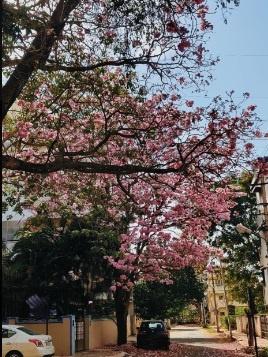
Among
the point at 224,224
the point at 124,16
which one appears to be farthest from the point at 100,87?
the point at 224,224

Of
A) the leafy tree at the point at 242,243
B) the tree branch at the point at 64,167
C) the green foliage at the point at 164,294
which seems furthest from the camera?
the green foliage at the point at 164,294

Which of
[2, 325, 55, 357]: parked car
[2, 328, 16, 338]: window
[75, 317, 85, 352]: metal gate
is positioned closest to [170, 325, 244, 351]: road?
[75, 317, 85, 352]: metal gate

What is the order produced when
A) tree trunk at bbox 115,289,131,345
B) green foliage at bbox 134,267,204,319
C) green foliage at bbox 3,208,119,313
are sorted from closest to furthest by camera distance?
1. green foliage at bbox 3,208,119,313
2. tree trunk at bbox 115,289,131,345
3. green foliage at bbox 134,267,204,319

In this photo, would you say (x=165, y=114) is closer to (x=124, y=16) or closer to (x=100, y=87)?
(x=100, y=87)

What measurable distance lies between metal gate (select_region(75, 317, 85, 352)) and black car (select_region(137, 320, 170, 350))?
11.4ft

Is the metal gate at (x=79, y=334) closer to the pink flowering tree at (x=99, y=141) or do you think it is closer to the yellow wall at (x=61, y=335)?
the yellow wall at (x=61, y=335)

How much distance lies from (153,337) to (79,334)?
425 cm

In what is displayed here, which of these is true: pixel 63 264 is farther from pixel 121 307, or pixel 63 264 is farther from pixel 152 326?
pixel 152 326

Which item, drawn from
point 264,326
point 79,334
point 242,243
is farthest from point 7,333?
point 242,243

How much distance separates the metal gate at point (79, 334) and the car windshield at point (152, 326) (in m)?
3.85

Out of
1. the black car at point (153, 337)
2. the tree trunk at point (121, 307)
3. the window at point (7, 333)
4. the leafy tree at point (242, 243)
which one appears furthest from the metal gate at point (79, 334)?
the leafy tree at point (242, 243)

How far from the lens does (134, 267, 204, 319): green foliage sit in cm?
4338

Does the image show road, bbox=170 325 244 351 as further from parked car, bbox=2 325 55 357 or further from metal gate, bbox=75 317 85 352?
parked car, bbox=2 325 55 357

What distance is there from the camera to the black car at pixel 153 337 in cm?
2591
